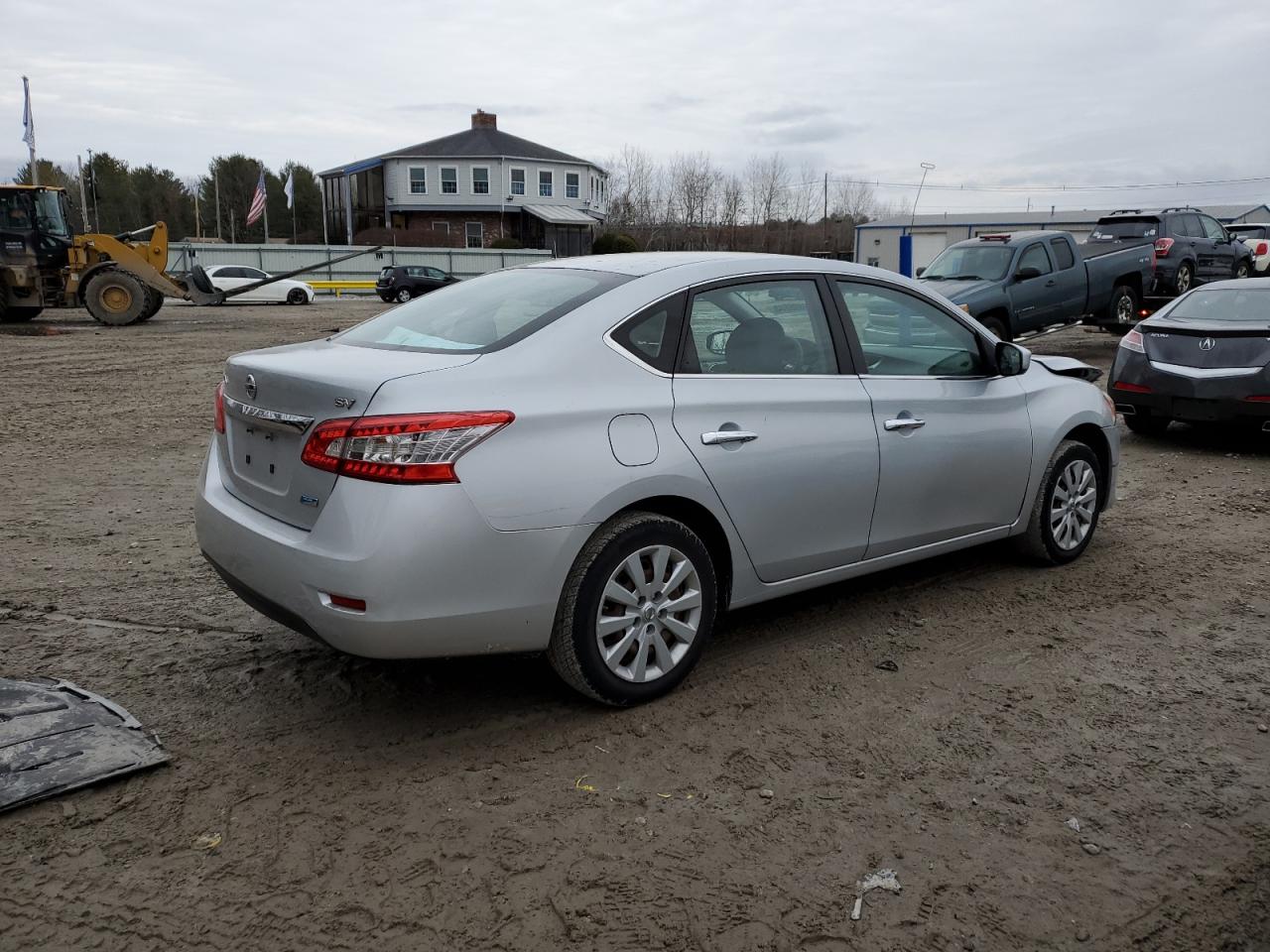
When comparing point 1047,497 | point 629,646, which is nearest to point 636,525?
point 629,646

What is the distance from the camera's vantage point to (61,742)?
3.71 m

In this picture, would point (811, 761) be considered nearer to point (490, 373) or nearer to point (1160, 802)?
point (1160, 802)

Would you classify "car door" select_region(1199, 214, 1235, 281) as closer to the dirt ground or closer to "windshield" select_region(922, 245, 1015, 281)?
"windshield" select_region(922, 245, 1015, 281)

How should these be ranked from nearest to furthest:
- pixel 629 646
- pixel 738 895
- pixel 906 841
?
pixel 738 895 < pixel 906 841 < pixel 629 646

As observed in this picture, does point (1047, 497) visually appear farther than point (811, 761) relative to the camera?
Yes

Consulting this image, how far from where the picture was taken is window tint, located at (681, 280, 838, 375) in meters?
4.24

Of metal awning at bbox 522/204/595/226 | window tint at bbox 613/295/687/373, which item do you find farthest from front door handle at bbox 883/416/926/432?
metal awning at bbox 522/204/595/226

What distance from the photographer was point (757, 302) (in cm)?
450

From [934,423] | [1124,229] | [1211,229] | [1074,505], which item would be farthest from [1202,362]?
[1211,229]

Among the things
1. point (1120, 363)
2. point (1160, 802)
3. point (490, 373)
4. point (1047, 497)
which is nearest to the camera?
point (1160, 802)

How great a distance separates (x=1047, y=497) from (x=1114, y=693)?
1586mm

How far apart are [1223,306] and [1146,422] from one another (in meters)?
1.25

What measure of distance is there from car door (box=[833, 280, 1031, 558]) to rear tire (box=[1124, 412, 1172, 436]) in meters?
4.97

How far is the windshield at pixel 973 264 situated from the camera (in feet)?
50.2
